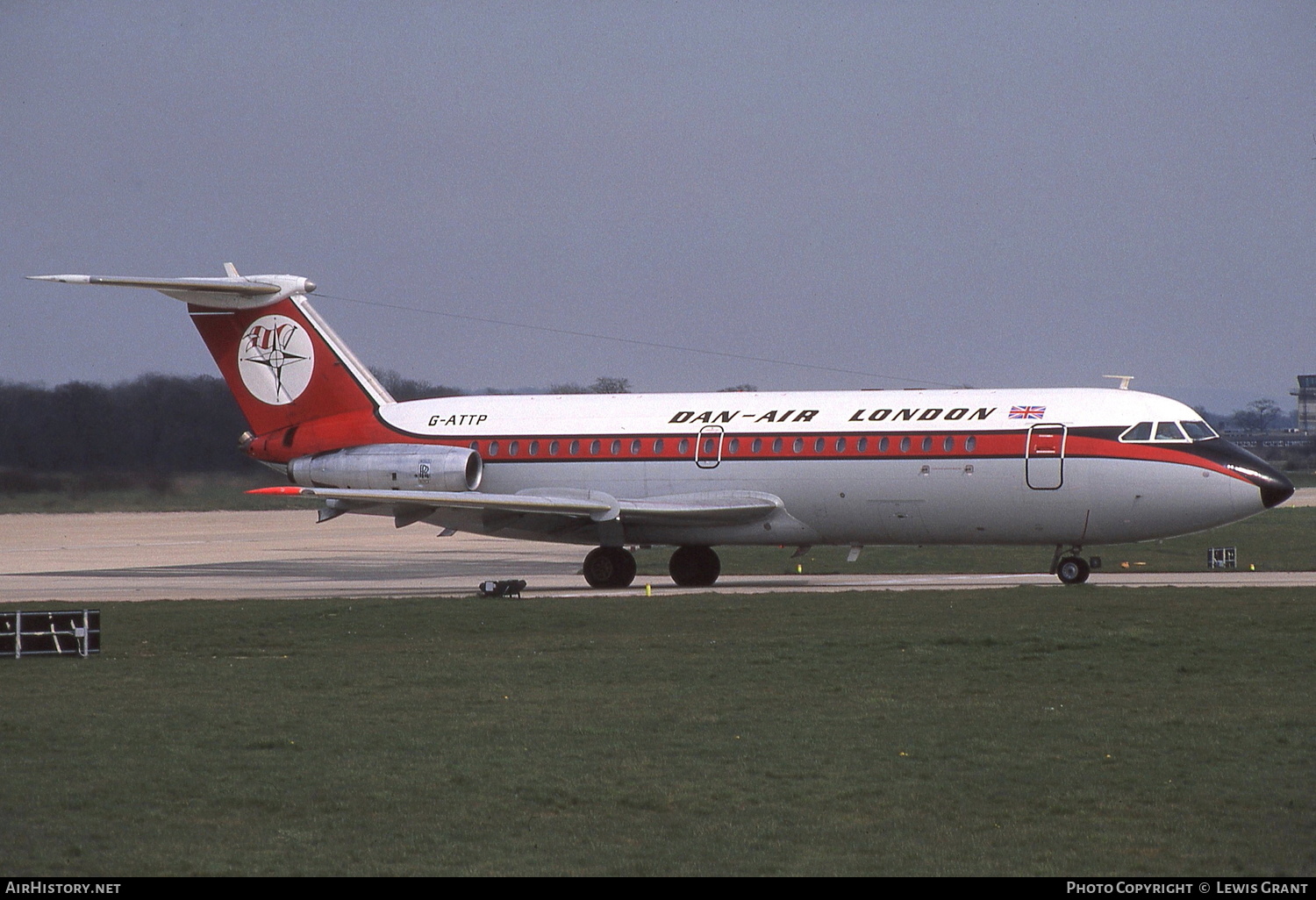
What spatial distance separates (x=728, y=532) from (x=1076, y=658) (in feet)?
46.1

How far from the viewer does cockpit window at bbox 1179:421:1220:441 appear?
28875 mm

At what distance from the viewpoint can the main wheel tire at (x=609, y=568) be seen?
107 ft

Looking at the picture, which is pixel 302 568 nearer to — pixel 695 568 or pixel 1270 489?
pixel 695 568

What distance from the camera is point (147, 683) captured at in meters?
16.9

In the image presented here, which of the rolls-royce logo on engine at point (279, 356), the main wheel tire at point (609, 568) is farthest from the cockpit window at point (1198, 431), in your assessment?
the rolls-royce logo on engine at point (279, 356)

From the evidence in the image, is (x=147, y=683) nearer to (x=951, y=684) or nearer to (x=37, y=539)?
(x=951, y=684)

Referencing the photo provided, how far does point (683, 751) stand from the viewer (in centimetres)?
1277

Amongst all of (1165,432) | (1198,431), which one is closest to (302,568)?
(1165,432)

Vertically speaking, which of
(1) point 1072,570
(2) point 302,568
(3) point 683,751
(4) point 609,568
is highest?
(1) point 1072,570

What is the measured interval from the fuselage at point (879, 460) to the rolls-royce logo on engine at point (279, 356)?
179 centimetres

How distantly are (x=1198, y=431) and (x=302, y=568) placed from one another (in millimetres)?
22156

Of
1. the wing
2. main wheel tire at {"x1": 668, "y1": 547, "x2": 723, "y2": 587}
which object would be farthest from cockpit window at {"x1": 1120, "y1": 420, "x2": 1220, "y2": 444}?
main wheel tire at {"x1": 668, "y1": 547, "x2": 723, "y2": 587}

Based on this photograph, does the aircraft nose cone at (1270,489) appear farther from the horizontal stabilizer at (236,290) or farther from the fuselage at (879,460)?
the horizontal stabilizer at (236,290)

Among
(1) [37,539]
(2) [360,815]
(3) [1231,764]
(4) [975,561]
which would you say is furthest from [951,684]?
(1) [37,539]
